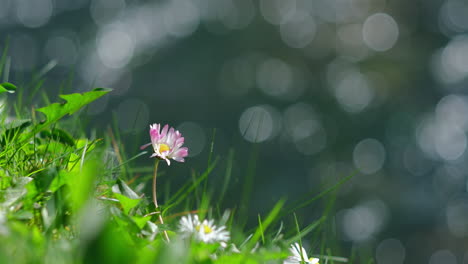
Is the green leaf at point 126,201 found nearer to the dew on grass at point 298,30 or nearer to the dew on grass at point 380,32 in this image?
the dew on grass at point 298,30

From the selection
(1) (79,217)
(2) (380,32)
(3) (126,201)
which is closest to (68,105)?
(3) (126,201)

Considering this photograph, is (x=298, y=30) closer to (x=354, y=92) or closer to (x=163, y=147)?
(x=354, y=92)

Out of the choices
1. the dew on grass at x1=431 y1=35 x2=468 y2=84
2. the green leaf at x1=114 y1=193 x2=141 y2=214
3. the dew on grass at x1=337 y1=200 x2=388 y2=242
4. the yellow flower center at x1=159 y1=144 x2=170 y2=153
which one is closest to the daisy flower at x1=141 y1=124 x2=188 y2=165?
the yellow flower center at x1=159 y1=144 x2=170 y2=153

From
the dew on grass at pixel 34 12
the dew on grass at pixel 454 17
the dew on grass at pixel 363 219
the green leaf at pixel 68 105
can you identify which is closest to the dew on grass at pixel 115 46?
the dew on grass at pixel 34 12

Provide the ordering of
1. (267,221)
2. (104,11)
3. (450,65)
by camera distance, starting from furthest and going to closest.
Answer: (104,11), (450,65), (267,221)

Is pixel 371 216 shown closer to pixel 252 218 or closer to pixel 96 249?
pixel 252 218

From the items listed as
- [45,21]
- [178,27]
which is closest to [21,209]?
[178,27]
